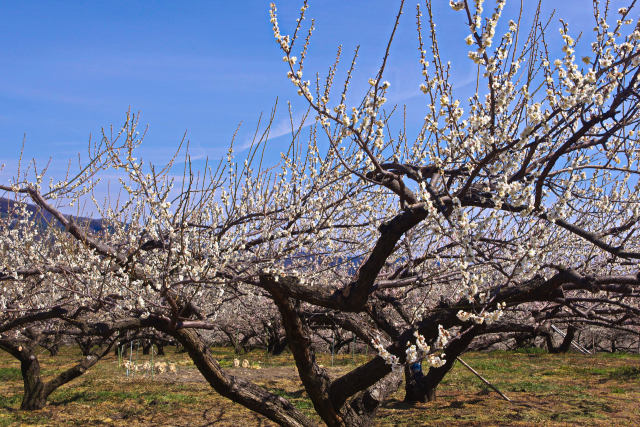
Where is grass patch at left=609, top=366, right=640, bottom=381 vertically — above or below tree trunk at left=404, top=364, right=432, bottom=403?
below

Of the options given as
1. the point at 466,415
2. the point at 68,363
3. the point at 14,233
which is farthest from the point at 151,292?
the point at 68,363

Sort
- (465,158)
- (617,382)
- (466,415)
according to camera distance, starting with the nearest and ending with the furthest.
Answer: (465,158) → (466,415) → (617,382)

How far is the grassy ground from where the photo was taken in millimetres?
9953

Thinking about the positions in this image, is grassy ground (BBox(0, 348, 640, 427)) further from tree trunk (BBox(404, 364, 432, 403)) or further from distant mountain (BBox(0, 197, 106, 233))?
distant mountain (BBox(0, 197, 106, 233))

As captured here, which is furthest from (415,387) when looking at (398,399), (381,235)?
(381,235)

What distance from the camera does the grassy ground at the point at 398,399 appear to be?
9.95 m

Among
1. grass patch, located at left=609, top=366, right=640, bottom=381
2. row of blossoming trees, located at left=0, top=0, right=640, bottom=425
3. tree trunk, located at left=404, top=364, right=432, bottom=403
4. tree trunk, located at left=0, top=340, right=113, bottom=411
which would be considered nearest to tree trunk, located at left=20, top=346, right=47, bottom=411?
tree trunk, located at left=0, top=340, right=113, bottom=411

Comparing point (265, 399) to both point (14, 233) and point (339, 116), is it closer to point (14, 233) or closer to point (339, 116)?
point (339, 116)

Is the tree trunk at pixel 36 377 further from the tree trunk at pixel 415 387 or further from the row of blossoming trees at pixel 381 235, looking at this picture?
the tree trunk at pixel 415 387

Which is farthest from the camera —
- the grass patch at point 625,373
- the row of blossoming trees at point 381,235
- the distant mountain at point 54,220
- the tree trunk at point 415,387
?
the grass patch at point 625,373

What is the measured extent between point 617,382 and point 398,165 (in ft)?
44.8

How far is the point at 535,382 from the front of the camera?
14539mm

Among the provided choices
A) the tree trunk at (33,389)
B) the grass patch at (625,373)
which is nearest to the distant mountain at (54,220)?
the tree trunk at (33,389)

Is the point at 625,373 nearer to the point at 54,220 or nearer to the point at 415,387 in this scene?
the point at 415,387
